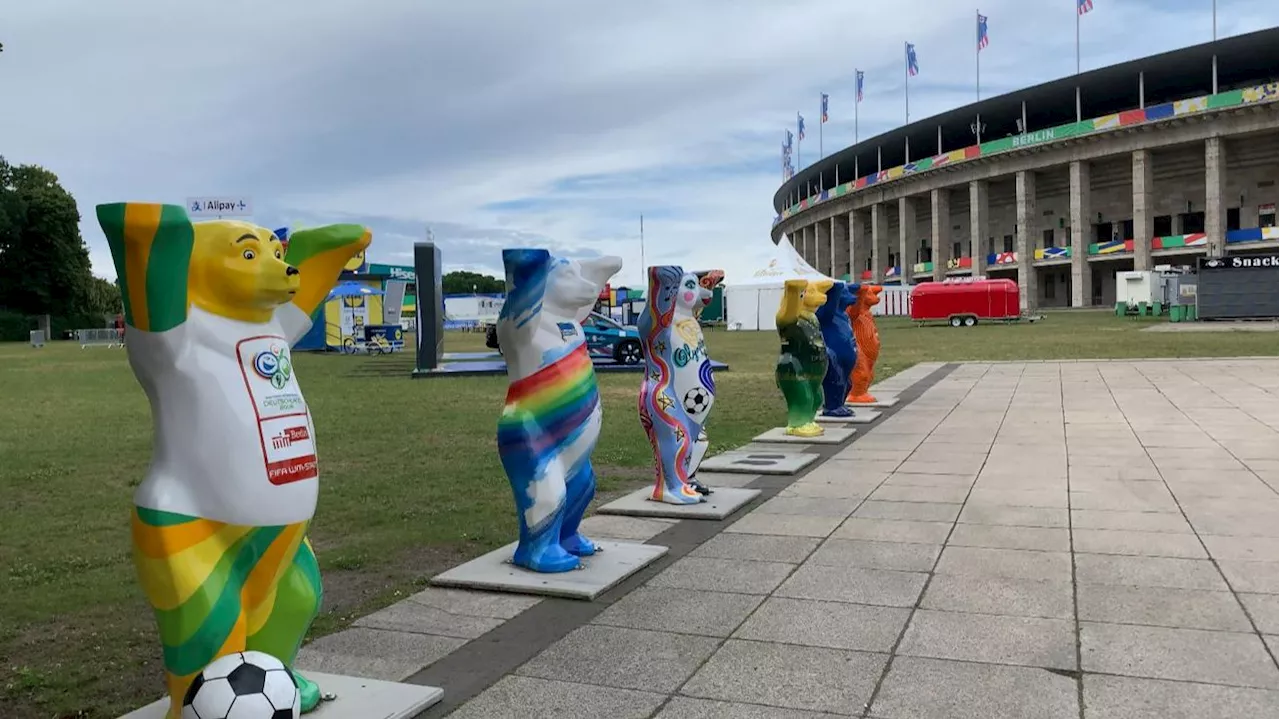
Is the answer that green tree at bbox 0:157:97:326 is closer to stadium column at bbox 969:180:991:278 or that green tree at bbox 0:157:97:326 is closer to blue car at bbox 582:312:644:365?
blue car at bbox 582:312:644:365

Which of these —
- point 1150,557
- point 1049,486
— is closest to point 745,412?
point 1049,486

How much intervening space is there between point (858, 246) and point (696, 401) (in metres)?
75.7

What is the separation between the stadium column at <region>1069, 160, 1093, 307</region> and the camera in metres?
60.0

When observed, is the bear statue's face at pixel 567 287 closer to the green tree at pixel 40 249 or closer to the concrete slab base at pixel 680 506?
the concrete slab base at pixel 680 506

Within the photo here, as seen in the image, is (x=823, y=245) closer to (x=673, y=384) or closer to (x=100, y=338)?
(x=100, y=338)

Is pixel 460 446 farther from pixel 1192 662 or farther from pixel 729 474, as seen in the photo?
pixel 1192 662

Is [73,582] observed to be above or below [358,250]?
below

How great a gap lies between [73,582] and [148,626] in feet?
3.83

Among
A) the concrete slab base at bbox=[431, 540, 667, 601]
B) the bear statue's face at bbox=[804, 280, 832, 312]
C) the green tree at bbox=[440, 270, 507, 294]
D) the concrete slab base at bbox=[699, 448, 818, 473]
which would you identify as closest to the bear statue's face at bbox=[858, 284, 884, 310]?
the bear statue's face at bbox=[804, 280, 832, 312]

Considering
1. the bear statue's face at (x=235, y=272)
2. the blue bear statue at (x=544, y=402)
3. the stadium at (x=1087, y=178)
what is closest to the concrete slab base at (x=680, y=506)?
the blue bear statue at (x=544, y=402)

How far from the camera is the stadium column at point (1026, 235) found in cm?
6291

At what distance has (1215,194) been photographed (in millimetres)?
54031

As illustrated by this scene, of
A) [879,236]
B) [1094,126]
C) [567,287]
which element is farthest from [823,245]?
[567,287]

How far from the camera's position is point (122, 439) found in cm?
1166
